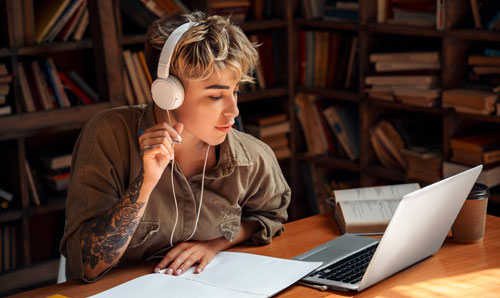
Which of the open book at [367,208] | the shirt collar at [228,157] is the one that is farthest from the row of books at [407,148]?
the shirt collar at [228,157]

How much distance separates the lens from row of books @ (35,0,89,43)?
10.2ft

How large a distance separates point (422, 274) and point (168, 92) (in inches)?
28.6

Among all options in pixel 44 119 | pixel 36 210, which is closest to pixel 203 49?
pixel 44 119

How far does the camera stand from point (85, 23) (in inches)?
125

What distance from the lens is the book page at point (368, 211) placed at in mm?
1876

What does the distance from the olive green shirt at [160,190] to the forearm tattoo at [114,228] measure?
0.09 ft

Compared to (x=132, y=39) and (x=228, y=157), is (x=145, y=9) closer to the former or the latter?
(x=132, y=39)

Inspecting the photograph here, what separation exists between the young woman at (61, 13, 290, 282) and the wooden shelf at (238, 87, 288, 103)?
1.75 m

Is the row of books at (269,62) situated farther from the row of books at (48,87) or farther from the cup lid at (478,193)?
the cup lid at (478,193)

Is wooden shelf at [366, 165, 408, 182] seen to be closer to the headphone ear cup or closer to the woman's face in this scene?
the woman's face

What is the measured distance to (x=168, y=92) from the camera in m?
1.64

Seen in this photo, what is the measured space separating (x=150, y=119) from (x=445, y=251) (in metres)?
0.82

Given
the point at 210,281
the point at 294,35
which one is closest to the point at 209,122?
the point at 210,281

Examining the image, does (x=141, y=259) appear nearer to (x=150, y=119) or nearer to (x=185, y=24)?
(x=150, y=119)
